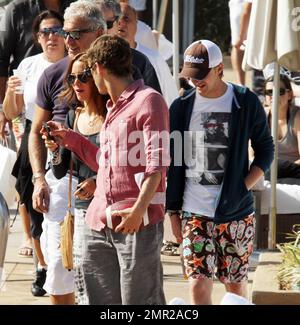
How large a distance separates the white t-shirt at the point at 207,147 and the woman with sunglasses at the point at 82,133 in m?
0.60

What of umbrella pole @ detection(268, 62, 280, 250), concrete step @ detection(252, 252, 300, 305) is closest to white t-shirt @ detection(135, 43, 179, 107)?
umbrella pole @ detection(268, 62, 280, 250)

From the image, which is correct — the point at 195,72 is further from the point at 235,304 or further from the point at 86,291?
the point at 235,304

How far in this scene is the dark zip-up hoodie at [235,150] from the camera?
6707 millimetres

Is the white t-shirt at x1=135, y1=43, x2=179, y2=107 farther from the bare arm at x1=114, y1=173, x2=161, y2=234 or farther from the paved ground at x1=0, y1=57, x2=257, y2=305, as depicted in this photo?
the bare arm at x1=114, y1=173, x2=161, y2=234

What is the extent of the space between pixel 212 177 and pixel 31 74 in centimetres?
206

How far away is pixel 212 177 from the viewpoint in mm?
6754

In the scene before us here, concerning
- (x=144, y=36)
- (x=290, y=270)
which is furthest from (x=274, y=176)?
(x=290, y=270)

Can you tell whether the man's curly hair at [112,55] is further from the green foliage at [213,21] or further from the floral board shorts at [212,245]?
the green foliage at [213,21]

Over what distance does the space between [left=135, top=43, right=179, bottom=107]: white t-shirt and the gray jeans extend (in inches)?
118

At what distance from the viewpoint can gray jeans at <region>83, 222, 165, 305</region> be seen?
597 centimetres

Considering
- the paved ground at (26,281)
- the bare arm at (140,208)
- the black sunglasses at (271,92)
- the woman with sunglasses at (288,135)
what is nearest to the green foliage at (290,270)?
the bare arm at (140,208)

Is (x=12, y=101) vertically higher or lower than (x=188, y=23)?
lower

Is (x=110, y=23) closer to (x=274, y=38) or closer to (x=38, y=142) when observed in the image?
(x=38, y=142)
